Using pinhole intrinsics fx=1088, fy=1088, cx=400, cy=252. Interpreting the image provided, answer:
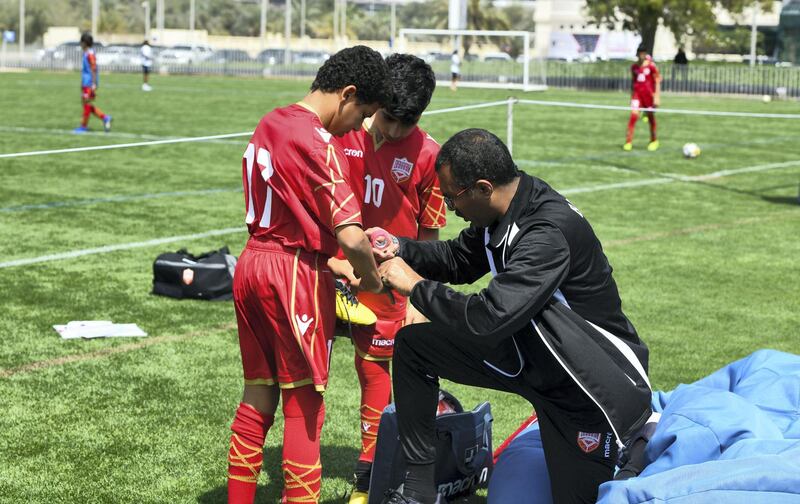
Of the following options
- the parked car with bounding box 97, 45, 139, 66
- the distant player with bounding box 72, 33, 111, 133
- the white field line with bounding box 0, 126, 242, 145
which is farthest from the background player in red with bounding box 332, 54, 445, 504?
the parked car with bounding box 97, 45, 139, 66

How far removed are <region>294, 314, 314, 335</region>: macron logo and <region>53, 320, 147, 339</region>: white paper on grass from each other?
3999mm

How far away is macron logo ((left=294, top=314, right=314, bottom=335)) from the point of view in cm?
445

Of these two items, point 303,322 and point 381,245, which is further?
point 381,245

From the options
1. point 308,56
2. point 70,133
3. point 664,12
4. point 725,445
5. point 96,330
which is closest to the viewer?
point 725,445

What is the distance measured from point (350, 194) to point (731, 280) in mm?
6913

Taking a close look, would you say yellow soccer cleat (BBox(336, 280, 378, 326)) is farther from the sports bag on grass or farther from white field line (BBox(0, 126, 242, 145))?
white field line (BBox(0, 126, 242, 145))

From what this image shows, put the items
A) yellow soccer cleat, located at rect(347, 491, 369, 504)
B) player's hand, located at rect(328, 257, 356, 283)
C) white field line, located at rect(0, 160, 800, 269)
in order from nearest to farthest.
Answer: player's hand, located at rect(328, 257, 356, 283) < yellow soccer cleat, located at rect(347, 491, 369, 504) < white field line, located at rect(0, 160, 800, 269)

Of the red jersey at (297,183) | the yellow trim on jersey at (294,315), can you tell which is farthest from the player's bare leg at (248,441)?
the red jersey at (297,183)

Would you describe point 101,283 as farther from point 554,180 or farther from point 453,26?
point 453,26

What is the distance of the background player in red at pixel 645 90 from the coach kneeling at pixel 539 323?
17400mm

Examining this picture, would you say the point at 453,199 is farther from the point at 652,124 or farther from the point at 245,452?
the point at 652,124

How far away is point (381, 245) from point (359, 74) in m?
0.78

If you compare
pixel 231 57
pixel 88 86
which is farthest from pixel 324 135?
pixel 231 57

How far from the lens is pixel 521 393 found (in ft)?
15.3
